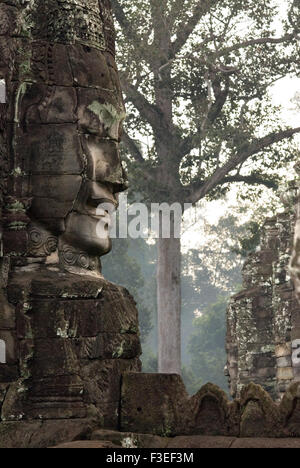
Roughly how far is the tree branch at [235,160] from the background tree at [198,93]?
0.06 ft

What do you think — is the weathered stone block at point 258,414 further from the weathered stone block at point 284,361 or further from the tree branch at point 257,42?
the tree branch at point 257,42

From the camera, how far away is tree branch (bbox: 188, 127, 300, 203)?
24516 millimetres

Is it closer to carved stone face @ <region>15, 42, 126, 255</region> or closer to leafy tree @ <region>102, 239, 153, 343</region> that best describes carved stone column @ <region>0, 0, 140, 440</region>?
carved stone face @ <region>15, 42, 126, 255</region>

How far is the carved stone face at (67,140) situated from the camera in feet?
23.6

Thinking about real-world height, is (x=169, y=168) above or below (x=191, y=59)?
below

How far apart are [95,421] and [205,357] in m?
37.7

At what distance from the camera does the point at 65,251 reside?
7.26 metres

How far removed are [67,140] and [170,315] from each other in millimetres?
16243

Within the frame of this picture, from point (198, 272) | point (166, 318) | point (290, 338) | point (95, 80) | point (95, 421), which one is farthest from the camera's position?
point (198, 272)

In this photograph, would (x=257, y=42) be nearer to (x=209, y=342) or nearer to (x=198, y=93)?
(x=198, y=93)

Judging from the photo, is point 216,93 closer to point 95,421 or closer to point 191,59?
point 191,59

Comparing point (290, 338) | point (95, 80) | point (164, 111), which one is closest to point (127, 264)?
point (164, 111)

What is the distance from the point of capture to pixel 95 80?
7316 millimetres

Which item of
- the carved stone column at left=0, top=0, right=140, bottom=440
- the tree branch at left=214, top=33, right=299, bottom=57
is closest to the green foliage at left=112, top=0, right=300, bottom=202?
the tree branch at left=214, top=33, right=299, bottom=57
